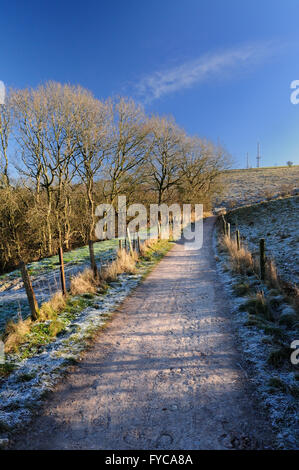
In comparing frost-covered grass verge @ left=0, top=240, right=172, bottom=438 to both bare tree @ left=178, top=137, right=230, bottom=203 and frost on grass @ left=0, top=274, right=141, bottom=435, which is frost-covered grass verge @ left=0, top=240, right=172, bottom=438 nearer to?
frost on grass @ left=0, top=274, right=141, bottom=435

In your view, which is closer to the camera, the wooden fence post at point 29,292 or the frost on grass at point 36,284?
the wooden fence post at point 29,292

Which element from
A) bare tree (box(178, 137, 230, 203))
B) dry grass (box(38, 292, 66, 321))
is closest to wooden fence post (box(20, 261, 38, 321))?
dry grass (box(38, 292, 66, 321))

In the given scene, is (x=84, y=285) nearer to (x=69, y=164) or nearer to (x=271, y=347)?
(x=271, y=347)

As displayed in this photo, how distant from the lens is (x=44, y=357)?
14.8 feet

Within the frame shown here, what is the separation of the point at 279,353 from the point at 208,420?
182 cm

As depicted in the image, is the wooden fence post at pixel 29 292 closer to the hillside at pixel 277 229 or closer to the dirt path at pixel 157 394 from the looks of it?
the dirt path at pixel 157 394

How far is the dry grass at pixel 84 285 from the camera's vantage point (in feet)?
25.4

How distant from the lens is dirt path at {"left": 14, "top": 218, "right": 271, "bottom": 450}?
Result: 2766mm

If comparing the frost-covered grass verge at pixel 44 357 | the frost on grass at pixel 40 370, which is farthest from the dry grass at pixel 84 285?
the frost on grass at pixel 40 370

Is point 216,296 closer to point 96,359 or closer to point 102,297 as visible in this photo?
point 102,297

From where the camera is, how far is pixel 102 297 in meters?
7.70

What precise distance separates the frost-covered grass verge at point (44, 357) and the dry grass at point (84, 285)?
0.26m

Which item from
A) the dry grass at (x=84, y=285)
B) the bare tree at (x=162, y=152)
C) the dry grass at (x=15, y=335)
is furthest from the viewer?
the bare tree at (x=162, y=152)

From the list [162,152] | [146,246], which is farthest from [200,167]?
[146,246]
